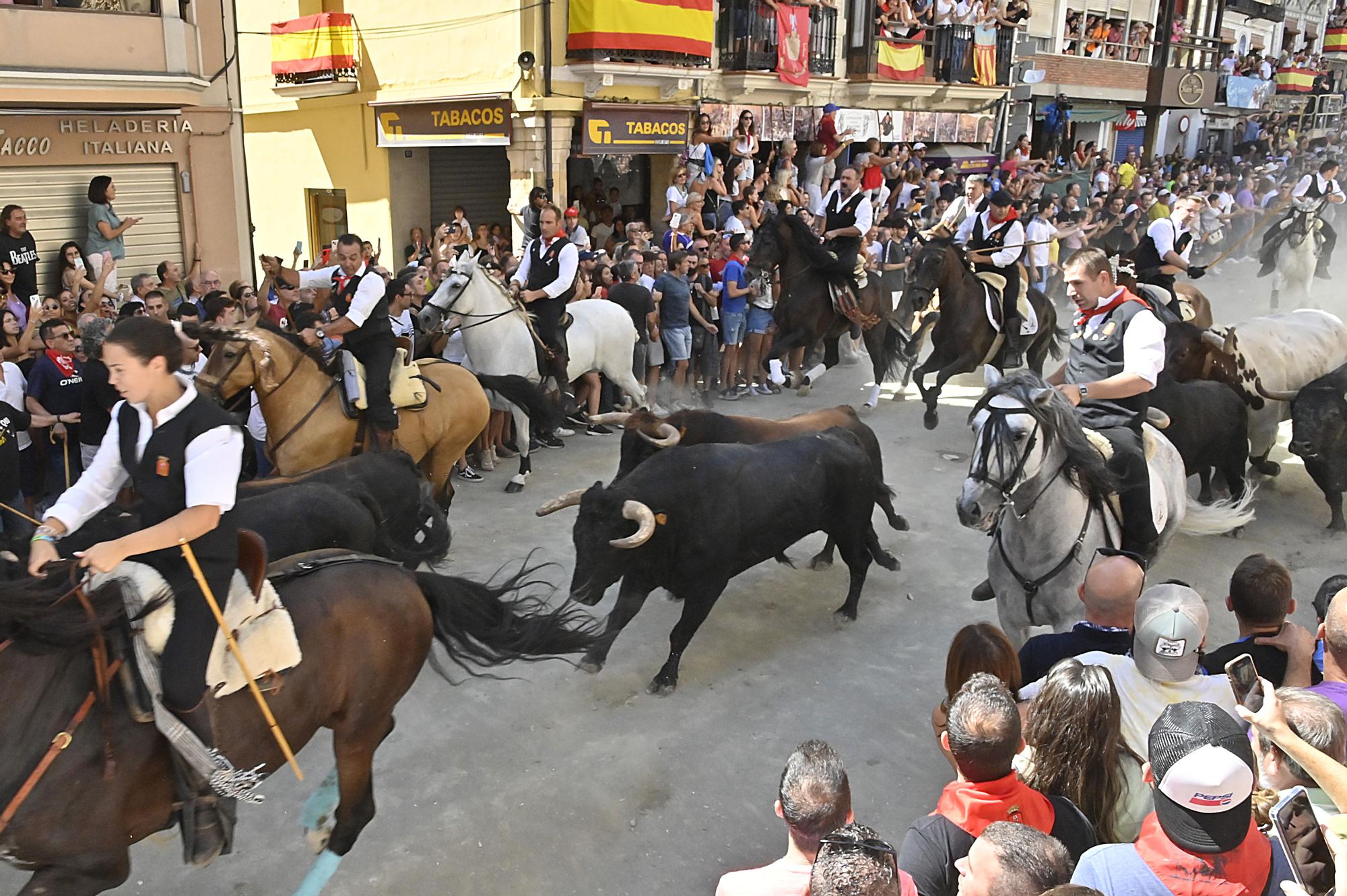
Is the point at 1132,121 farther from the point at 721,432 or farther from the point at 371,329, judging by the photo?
the point at 371,329

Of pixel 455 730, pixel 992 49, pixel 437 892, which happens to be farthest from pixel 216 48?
pixel 992 49

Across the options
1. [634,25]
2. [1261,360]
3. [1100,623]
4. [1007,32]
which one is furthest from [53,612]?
[1007,32]

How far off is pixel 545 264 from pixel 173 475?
664 cm

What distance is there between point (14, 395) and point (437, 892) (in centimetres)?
474

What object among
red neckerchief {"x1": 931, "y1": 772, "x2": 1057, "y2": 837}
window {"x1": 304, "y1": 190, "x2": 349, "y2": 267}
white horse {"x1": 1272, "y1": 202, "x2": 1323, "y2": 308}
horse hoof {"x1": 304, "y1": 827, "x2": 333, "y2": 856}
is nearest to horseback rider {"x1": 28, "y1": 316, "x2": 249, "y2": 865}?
horse hoof {"x1": 304, "y1": 827, "x2": 333, "y2": 856}

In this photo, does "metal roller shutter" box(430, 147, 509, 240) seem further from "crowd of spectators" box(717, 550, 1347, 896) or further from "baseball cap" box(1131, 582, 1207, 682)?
"baseball cap" box(1131, 582, 1207, 682)

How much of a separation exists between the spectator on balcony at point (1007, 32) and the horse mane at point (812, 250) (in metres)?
15.8

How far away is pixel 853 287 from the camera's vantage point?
1149cm

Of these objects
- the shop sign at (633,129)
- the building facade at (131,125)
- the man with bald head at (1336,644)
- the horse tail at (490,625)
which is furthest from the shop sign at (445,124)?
the man with bald head at (1336,644)

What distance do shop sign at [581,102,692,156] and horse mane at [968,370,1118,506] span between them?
39.6ft

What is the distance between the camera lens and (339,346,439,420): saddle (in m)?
7.36

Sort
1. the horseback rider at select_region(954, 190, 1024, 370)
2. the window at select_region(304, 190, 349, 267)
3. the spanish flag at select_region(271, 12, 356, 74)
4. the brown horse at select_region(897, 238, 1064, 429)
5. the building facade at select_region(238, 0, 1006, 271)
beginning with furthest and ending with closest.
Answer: the window at select_region(304, 190, 349, 267) < the spanish flag at select_region(271, 12, 356, 74) < the building facade at select_region(238, 0, 1006, 271) < the horseback rider at select_region(954, 190, 1024, 370) < the brown horse at select_region(897, 238, 1064, 429)

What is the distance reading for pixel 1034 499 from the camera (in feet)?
17.4

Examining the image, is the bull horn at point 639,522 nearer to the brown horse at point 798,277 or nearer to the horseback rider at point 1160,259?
the brown horse at point 798,277
